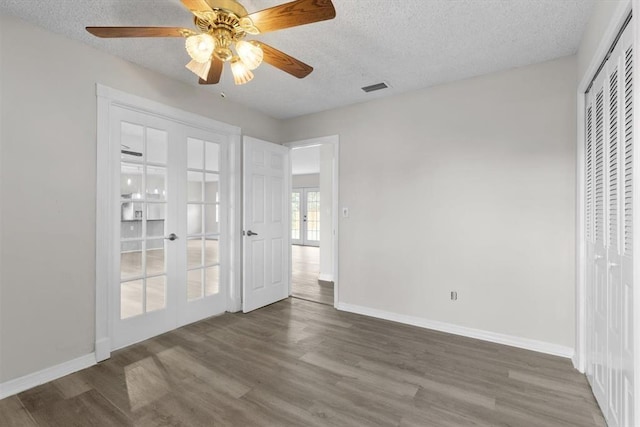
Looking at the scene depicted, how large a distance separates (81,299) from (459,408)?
112 inches

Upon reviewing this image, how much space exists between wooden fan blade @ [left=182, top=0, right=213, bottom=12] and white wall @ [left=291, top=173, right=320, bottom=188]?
26.3ft

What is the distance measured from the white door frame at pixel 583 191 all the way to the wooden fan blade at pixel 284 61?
5.18 feet

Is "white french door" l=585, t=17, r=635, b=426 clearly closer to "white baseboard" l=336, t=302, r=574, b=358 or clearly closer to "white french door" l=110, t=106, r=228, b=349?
"white baseboard" l=336, t=302, r=574, b=358

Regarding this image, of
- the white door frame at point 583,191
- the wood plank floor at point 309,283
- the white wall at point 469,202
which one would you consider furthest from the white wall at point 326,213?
the white door frame at point 583,191

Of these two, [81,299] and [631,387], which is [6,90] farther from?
[631,387]

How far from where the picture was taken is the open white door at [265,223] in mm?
3553

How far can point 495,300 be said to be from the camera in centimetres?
279

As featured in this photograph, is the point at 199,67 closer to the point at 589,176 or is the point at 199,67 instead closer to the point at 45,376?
the point at 45,376

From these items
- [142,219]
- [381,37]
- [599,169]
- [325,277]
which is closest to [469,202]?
[599,169]

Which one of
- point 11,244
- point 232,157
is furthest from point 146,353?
point 232,157

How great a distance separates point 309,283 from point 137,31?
13.4 ft

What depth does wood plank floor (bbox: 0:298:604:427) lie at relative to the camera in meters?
Result: 1.77

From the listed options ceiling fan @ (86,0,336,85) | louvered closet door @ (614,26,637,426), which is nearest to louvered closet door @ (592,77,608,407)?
louvered closet door @ (614,26,637,426)

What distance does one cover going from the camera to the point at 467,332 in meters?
2.91
